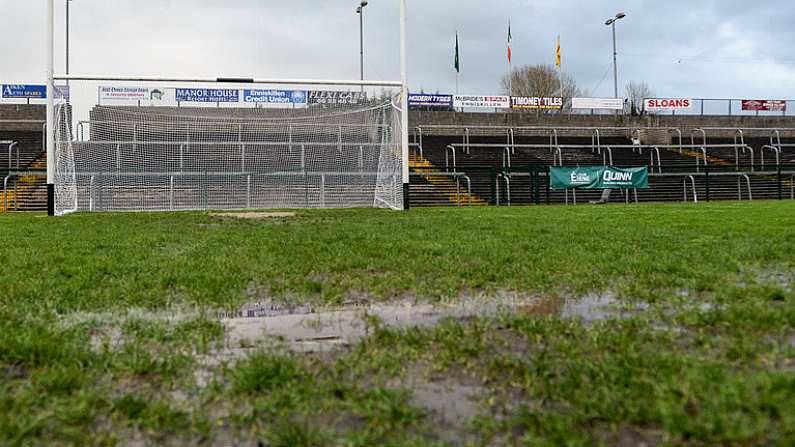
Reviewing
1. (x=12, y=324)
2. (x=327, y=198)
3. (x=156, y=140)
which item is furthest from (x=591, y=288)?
(x=156, y=140)

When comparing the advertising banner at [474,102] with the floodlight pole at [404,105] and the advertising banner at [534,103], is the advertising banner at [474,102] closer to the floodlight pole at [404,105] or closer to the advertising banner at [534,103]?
the advertising banner at [534,103]

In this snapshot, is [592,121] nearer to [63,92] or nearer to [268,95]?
[268,95]

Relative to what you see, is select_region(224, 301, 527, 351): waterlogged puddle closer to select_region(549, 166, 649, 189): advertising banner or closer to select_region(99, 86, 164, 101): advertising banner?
select_region(549, 166, 649, 189): advertising banner

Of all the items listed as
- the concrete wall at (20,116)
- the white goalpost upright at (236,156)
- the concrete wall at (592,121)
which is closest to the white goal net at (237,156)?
the white goalpost upright at (236,156)

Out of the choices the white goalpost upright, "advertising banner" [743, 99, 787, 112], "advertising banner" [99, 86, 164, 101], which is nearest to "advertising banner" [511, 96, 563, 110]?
"advertising banner" [743, 99, 787, 112]

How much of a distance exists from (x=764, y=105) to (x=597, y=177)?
29.1m

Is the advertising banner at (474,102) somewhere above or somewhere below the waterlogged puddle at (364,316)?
above

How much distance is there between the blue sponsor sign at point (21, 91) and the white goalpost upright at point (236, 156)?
829 inches

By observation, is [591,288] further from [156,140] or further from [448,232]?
[156,140]

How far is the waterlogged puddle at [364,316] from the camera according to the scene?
278cm

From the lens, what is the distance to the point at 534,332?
2.71m

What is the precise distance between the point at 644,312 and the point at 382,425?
1.87 meters

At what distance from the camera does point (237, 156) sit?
20578 millimetres

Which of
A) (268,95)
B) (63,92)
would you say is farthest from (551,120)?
(63,92)
